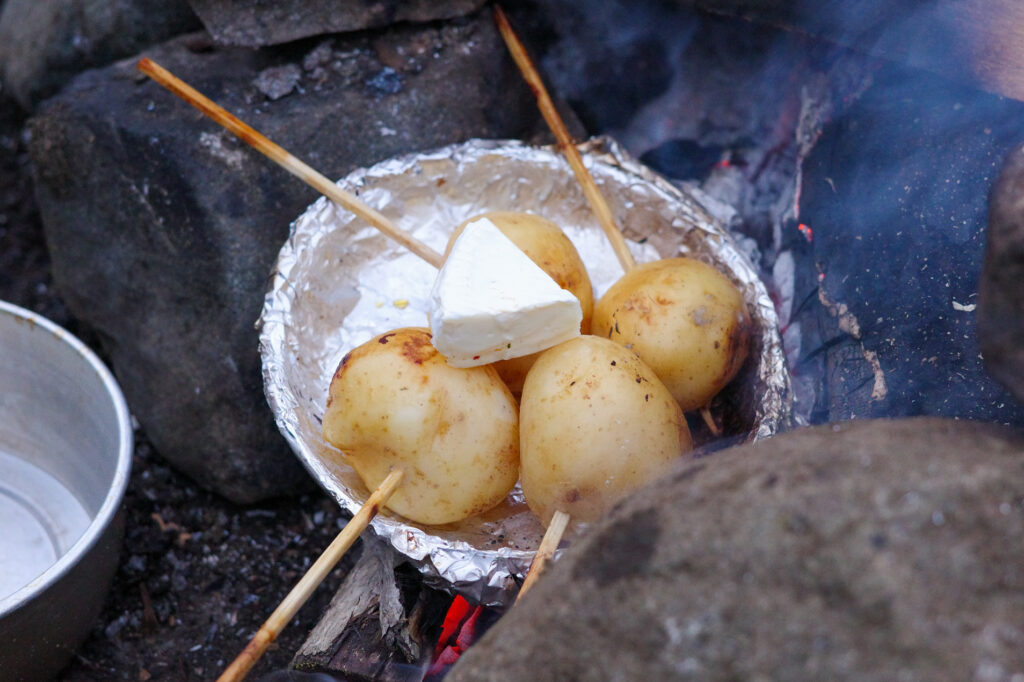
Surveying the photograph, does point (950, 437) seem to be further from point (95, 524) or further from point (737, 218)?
point (95, 524)

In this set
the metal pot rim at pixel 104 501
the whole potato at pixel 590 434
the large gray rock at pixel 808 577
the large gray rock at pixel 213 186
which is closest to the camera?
the large gray rock at pixel 808 577

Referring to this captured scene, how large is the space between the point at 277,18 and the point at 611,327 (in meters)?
1.60

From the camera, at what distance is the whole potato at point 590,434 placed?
164 cm

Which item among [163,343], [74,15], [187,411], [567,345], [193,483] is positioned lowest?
[193,483]

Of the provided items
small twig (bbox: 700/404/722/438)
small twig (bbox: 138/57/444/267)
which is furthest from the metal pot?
small twig (bbox: 700/404/722/438)

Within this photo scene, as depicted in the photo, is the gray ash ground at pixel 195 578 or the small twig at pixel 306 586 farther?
the gray ash ground at pixel 195 578

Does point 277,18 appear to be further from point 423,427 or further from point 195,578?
point 195,578

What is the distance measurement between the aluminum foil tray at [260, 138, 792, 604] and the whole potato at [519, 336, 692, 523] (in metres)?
0.20

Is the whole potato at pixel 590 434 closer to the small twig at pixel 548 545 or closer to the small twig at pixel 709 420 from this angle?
the small twig at pixel 548 545

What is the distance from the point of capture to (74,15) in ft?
10.5

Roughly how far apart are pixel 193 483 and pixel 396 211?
124 centimetres

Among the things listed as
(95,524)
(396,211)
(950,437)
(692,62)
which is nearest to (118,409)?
(95,524)

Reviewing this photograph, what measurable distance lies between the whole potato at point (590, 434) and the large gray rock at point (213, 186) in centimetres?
119

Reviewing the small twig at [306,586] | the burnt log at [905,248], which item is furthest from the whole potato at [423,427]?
the burnt log at [905,248]
